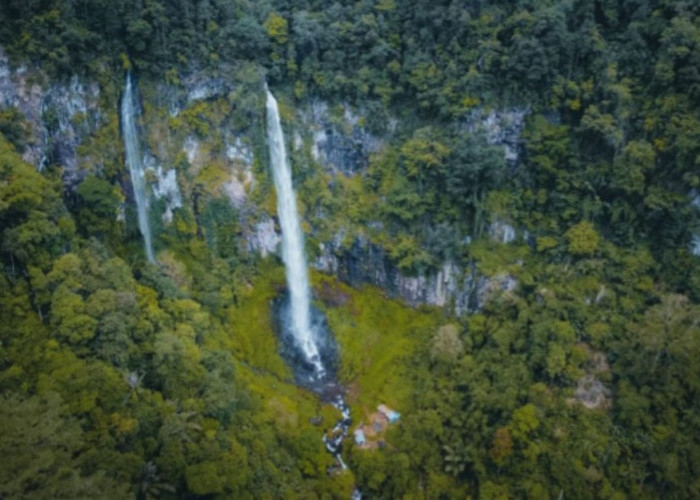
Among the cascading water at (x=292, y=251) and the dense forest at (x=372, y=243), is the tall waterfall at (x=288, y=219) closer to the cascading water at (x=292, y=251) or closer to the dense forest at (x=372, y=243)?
the cascading water at (x=292, y=251)

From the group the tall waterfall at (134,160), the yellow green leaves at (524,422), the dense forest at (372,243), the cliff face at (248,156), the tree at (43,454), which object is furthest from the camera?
the tall waterfall at (134,160)

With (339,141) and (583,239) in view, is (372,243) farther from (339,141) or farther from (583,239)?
(583,239)

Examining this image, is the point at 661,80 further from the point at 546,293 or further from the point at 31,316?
the point at 31,316

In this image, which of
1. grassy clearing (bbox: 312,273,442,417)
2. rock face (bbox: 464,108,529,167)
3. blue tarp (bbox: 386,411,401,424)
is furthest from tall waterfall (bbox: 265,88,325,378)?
rock face (bbox: 464,108,529,167)

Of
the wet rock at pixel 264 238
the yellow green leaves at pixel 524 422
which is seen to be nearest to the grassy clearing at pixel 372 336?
the wet rock at pixel 264 238

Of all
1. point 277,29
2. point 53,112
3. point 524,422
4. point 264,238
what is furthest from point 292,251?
point 524,422

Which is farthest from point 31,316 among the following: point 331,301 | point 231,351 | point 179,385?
point 331,301
